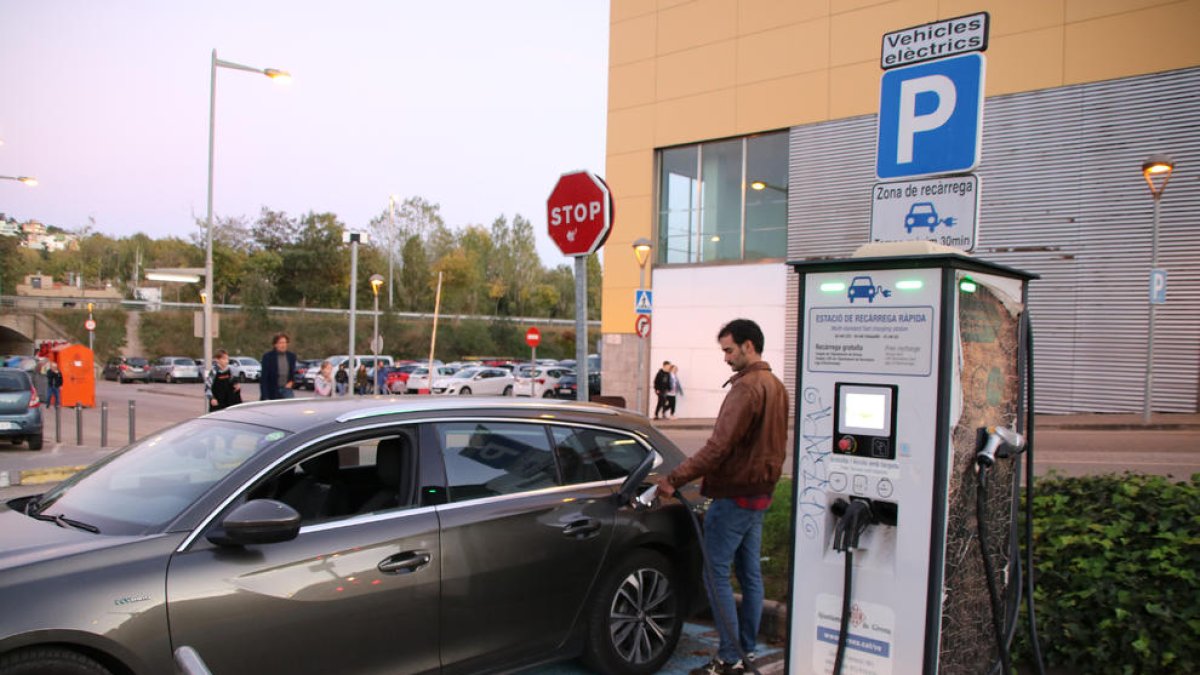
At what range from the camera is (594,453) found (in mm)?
4652

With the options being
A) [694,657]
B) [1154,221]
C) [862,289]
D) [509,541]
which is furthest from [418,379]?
[862,289]

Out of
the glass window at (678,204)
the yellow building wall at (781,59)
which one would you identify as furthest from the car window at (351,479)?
the glass window at (678,204)

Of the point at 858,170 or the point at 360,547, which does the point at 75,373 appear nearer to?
the point at 858,170

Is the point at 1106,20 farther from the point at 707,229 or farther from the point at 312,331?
the point at 312,331

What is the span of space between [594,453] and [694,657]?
4.68 ft

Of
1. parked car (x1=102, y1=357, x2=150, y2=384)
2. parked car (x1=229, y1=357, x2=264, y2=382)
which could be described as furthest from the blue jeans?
parked car (x1=102, y1=357, x2=150, y2=384)

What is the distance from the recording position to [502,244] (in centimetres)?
8594

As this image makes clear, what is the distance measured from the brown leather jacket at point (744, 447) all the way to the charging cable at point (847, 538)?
32.2 inches

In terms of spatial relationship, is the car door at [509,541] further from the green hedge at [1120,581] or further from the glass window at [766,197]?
the glass window at [766,197]

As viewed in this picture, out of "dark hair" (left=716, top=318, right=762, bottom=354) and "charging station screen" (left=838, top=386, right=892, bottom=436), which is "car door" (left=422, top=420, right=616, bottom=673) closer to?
"dark hair" (left=716, top=318, right=762, bottom=354)

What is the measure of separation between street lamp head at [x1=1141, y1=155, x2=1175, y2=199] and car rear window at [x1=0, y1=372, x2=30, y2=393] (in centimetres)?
2177

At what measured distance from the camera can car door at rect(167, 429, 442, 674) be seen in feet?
10.4

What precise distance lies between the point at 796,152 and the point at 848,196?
197cm

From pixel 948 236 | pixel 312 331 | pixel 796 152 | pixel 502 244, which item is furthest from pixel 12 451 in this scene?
pixel 502 244
